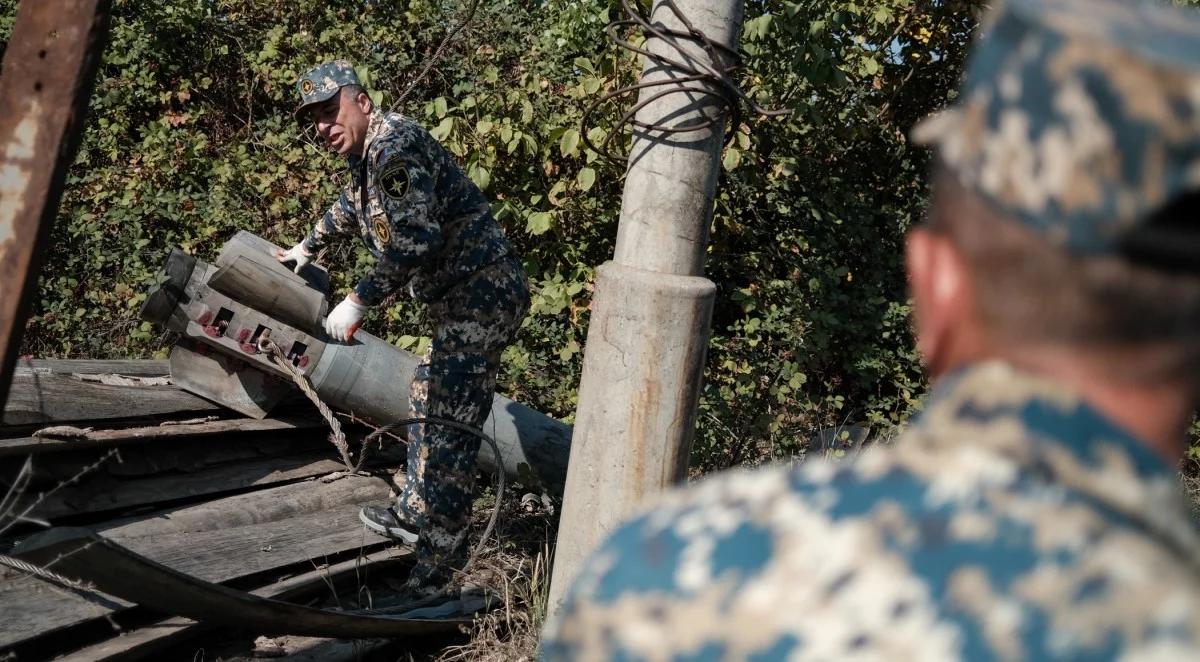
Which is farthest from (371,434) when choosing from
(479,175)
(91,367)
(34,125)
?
(34,125)

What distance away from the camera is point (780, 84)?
22.5 feet

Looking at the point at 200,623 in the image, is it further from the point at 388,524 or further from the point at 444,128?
the point at 444,128

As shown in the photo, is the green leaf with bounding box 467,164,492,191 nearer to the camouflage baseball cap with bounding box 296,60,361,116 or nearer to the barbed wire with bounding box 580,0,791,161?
the camouflage baseball cap with bounding box 296,60,361,116

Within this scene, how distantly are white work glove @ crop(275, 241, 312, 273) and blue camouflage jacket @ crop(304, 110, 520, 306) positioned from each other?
1.08 ft

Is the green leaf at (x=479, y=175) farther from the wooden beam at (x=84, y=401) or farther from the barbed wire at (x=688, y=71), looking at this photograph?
the barbed wire at (x=688, y=71)

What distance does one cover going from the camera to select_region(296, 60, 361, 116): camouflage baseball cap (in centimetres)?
470

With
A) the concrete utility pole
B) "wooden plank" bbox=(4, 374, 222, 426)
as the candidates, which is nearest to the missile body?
"wooden plank" bbox=(4, 374, 222, 426)

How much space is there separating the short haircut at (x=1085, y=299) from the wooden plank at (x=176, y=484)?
3.80 metres

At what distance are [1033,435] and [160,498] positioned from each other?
419cm

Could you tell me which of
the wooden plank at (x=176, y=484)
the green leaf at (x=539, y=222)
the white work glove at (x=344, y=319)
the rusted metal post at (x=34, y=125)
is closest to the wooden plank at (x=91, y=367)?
the wooden plank at (x=176, y=484)

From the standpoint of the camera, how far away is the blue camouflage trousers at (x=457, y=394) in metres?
4.82

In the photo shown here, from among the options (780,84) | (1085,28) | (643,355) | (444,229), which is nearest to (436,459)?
(444,229)

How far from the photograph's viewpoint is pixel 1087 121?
805 millimetres

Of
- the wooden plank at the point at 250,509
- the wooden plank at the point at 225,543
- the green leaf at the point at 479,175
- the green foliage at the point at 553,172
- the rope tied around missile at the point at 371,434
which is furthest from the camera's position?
the green foliage at the point at 553,172
